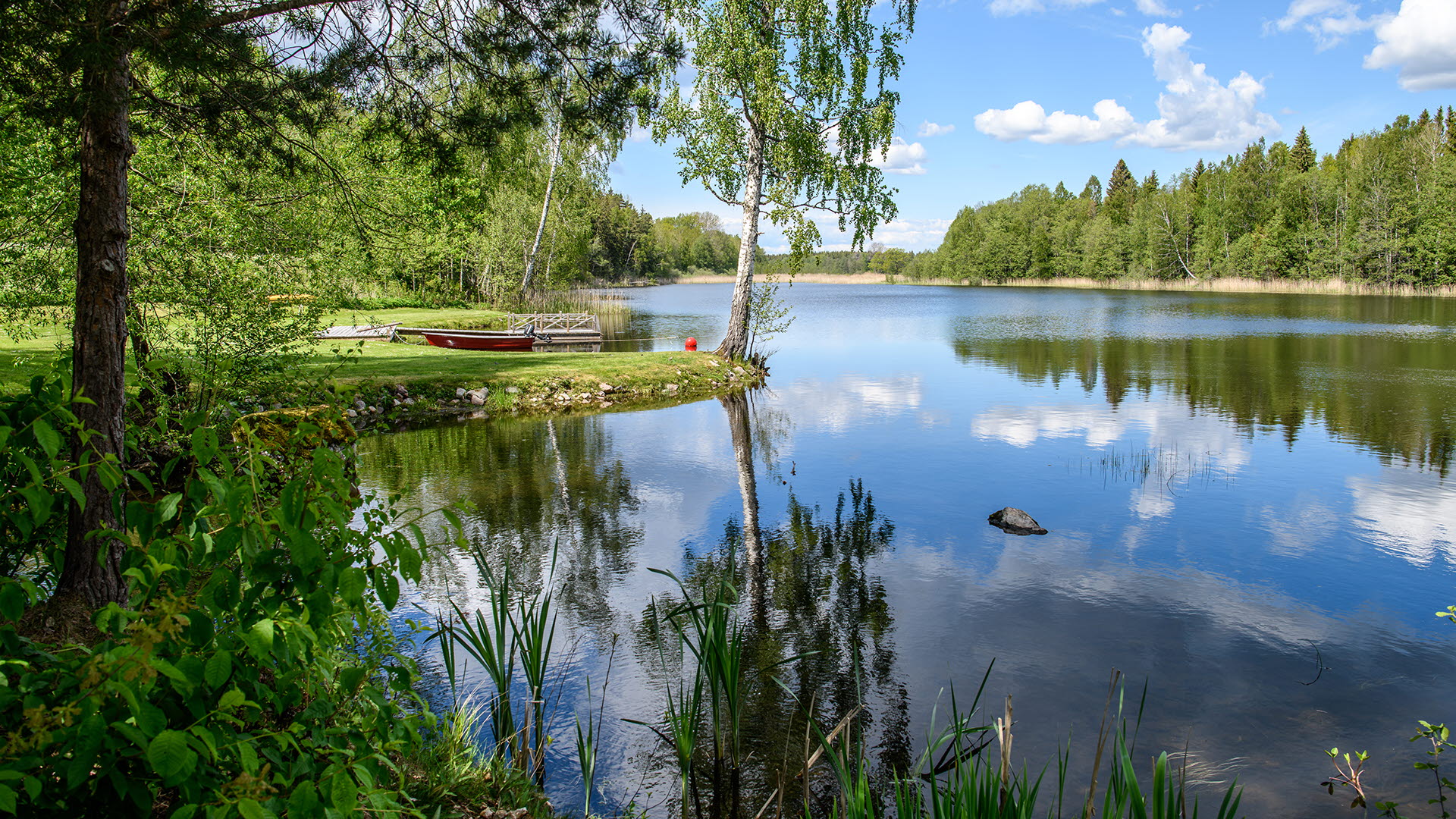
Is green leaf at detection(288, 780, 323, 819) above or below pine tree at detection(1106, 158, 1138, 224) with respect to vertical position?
below

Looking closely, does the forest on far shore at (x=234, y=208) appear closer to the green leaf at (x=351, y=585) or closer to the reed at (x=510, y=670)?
the reed at (x=510, y=670)

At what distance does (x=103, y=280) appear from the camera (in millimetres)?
5078

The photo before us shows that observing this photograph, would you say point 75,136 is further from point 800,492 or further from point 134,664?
point 800,492

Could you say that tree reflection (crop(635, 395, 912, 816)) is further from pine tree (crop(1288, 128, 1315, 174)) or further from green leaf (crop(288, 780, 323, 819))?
pine tree (crop(1288, 128, 1315, 174))

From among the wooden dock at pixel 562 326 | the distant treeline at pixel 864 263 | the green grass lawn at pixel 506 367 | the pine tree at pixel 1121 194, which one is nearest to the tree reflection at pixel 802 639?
the green grass lawn at pixel 506 367

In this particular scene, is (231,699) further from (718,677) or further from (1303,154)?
(1303,154)

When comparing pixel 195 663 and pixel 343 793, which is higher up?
pixel 195 663

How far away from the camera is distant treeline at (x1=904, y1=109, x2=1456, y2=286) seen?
63.2m

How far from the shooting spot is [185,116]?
20.2 ft

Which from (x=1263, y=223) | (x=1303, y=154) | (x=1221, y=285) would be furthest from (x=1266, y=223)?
(x=1303, y=154)

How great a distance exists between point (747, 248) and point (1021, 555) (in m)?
16.2

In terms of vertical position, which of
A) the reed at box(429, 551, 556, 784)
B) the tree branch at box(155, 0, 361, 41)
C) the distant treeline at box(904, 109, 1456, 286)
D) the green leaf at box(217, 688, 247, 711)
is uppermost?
the distant treeline at box(904, 109, 1456, 286)

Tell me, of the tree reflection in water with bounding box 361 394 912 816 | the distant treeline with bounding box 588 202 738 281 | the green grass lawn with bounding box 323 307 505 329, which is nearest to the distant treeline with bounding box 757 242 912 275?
the distant treeline with bounding box 588 202 738 281

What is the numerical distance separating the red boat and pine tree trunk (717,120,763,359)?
655cm
